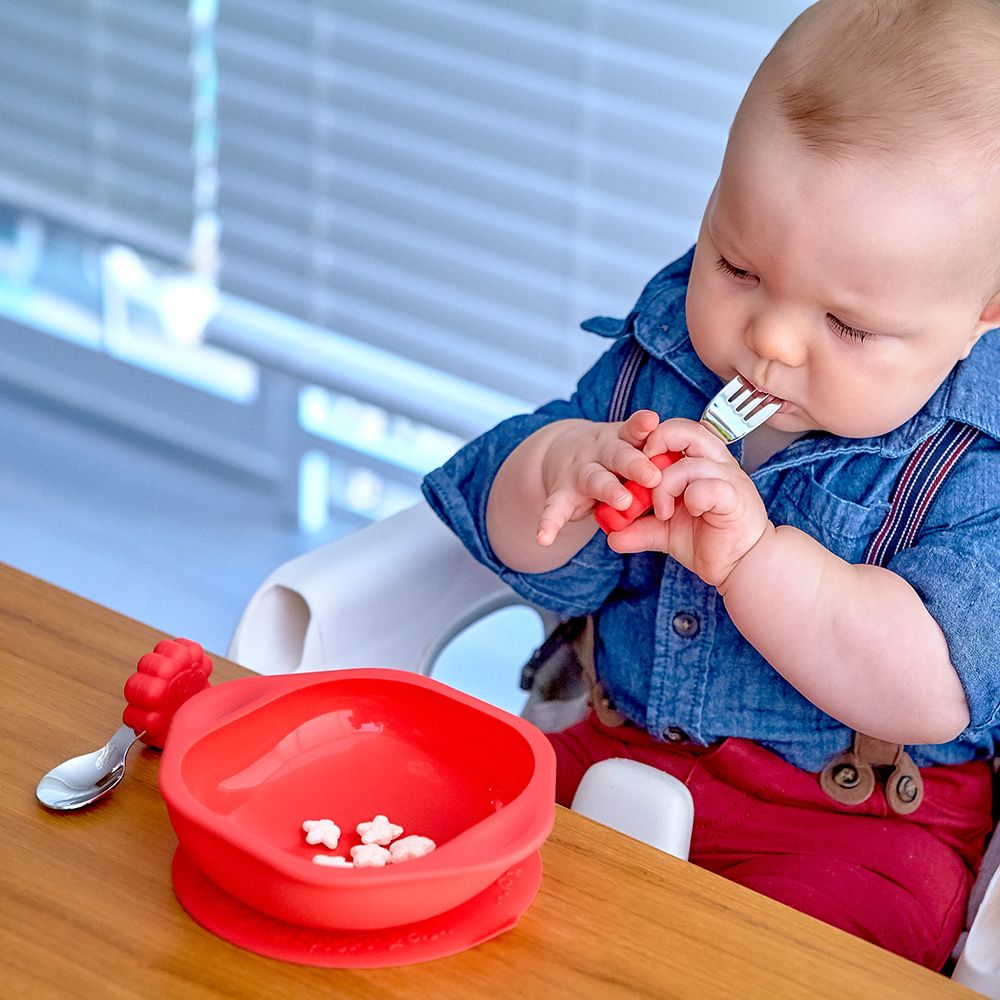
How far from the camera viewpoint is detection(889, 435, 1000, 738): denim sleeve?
0.85m

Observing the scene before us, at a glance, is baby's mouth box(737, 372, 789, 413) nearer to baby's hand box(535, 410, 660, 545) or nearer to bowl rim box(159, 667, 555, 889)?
baby's hand box(535, 410, 660, 545)

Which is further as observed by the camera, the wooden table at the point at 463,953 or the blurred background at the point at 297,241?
the blurred background at the point at 297,241

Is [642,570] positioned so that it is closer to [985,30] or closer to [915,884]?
[915,884]

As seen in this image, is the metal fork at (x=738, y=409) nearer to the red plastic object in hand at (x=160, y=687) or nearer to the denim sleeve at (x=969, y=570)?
the denim sleeve at (x=969, y=570)

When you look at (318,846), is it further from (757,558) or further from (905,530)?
(905,530)

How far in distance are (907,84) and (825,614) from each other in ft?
0.94

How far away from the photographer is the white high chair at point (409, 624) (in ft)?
2.77

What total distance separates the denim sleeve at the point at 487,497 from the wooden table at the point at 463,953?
32cm

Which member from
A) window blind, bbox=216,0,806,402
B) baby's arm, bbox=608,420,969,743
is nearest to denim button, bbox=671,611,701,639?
baby's arm, bbox=608,420,969,743

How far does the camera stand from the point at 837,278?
2.64 feet

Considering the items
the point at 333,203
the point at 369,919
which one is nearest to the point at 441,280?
the point at 333,203

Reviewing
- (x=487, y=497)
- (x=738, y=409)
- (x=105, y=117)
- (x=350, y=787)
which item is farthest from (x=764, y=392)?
(x=105, y=117)

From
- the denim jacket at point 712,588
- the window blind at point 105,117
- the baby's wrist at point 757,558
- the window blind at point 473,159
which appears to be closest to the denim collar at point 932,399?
the denim jacket at point 712,588

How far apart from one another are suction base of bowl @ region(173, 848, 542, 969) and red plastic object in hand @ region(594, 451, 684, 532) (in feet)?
0.70
